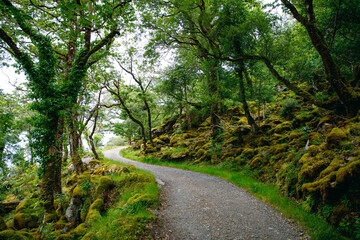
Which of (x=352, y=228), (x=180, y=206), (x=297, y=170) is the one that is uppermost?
(x=297, y=170)

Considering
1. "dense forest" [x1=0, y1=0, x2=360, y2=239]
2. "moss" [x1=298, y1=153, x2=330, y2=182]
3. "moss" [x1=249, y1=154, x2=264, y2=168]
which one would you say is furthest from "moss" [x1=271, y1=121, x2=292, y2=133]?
"moss" [x1=298, y1=153, x2=330, y2=182]

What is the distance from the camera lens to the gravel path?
3604mm

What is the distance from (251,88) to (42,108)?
11.1m

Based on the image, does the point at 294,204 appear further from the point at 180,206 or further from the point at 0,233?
the point at 0,233

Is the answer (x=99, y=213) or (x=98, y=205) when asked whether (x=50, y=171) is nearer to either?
(x=98, y=205)

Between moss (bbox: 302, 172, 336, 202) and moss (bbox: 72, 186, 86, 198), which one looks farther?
moss (bbox: 72, 186, 86, 198)

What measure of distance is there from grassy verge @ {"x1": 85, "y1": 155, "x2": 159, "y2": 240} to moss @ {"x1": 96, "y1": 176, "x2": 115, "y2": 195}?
310mm

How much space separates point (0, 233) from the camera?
13.5ft

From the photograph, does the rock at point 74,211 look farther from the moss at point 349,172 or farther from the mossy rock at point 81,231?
the moss at point 349,172

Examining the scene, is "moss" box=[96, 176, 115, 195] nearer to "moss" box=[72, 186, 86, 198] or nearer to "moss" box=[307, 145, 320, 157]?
"moss" box=[72, 186, 86, 198]

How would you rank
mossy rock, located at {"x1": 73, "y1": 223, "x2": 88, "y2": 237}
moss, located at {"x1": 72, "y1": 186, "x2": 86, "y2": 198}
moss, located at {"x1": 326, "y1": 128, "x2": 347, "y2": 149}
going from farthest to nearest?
moss, located at {"x1": 72, "y1": 186, "x2": 86, "y2": 198} < moss, located at {"x1": 326, "y1": 128, "x2": 347, "y2": 149} < mossy rock, located at {"x1": 73, "y1": 223, "x2": 88, "y2": 237}

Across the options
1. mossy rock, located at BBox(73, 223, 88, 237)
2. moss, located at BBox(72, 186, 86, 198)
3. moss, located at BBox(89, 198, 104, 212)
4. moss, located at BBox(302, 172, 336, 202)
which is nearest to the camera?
moss, located at BBox(302, 172, 336, 202)

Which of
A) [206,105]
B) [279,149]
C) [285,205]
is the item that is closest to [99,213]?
[285,205]

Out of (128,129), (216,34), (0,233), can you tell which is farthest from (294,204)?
(128,129)
